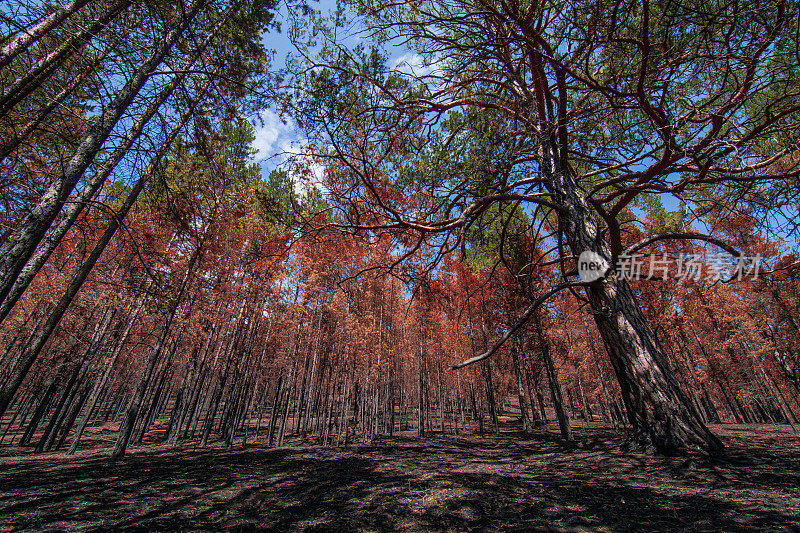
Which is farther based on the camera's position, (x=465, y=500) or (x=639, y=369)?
(x=639, y=369)

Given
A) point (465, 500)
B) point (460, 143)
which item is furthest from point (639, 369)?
point (460, 143)

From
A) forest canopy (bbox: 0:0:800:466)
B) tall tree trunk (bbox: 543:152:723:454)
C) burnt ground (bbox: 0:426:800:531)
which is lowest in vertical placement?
burnt ground (bbox: 0:426:800:531)

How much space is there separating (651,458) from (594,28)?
4565mm

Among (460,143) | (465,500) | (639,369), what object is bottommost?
(465,500)

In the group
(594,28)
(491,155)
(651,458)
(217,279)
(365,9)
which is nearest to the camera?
(594,28)

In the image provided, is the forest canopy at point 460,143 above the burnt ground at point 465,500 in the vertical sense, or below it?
above

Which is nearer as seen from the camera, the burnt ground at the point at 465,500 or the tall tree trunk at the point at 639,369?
the burnt ground at the point at 465,500

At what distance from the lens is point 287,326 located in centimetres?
1266

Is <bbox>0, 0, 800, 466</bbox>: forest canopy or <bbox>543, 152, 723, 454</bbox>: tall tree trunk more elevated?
<bbox>0, 0, 800, 466</bbox>: forest canopy

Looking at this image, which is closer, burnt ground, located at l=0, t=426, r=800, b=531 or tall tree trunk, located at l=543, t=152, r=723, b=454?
burnt ground, located at l=0, t=426, r=800, b=531

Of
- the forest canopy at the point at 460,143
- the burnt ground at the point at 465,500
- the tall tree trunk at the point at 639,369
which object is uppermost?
the forest canopy at the point at 460,143

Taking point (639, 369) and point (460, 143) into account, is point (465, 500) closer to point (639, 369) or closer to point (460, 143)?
point (639, 369)

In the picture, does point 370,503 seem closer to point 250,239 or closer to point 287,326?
point 287,326

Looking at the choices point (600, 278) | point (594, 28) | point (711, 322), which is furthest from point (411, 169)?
point (711, 322)
